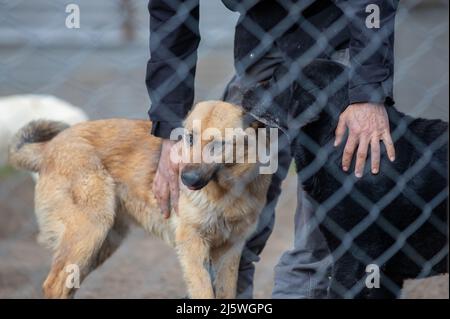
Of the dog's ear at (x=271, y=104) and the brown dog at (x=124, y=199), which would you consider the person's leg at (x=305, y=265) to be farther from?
the dog's ear at (x=271, y=104)

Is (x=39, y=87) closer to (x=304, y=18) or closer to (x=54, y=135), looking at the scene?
(x=54, y=135)

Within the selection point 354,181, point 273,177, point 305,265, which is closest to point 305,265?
point 305,265

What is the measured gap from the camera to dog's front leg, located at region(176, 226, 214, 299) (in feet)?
8.51

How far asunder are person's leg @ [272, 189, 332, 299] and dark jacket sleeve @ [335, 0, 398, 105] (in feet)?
1.90

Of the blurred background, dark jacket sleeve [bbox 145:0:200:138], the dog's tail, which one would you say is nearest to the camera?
dark jacket sleeve [bbox 145:0:200:138]

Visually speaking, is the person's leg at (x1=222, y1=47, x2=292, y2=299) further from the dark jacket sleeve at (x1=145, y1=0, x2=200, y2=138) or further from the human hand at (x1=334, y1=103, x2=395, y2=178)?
the human hand at (x1=334, y1=103, x2=395, y2=178)

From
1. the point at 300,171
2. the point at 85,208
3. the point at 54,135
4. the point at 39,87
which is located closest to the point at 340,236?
the point at 300,171

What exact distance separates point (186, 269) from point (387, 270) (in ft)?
2.16

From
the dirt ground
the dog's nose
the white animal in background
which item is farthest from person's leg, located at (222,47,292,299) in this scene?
the white animal in background

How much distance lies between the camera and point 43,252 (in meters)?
4.00

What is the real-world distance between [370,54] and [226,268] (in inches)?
37.7

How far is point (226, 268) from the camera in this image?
2.71 m

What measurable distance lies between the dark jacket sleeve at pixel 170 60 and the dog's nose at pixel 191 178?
0.14 meters
